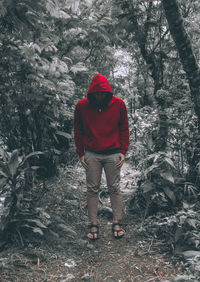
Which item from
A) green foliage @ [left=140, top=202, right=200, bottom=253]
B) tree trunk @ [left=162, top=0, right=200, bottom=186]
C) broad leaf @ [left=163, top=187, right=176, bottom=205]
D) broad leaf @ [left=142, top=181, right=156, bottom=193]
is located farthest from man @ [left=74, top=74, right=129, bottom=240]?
A: tree trunk @ [left=162, top=0, right=200, bottom=186]

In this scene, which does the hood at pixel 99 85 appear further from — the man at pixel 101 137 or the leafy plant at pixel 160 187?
the leafy plant at pixel 160 187

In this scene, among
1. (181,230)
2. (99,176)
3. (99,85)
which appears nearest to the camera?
(181,230)

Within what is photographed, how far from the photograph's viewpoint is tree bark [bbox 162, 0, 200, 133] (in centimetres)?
438

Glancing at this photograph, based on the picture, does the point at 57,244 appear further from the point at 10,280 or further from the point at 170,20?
the point at 170,20

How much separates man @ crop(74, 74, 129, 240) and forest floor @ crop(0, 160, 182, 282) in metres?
0.25

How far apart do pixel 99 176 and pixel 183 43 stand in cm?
248

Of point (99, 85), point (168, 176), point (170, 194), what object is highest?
point (99, 85)

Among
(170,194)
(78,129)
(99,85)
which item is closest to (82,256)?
(170,194)

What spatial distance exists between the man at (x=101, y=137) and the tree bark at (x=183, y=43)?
1.19 m

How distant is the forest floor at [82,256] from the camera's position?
3604mm

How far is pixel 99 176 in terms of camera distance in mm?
4688

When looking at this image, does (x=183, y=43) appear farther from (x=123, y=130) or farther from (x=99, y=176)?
(x=99, y=176)

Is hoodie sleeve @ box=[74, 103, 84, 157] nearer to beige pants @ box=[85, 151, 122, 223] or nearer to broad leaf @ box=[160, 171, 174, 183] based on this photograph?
beige pants @ box=[85, 151, 122, 223]

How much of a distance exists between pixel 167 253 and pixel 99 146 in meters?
1.82
